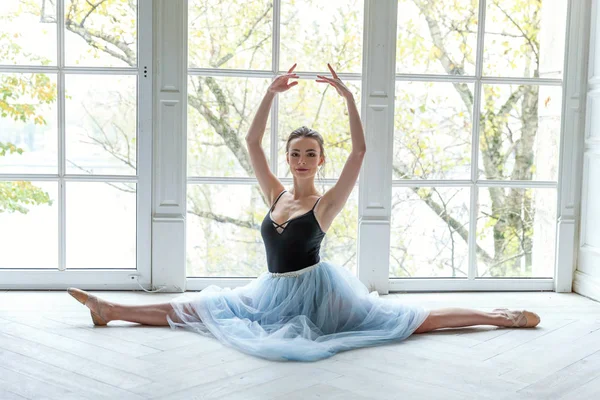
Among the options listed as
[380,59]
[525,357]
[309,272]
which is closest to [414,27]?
[380,59]

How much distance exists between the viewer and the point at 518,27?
13.0ft

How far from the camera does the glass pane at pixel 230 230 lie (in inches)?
153

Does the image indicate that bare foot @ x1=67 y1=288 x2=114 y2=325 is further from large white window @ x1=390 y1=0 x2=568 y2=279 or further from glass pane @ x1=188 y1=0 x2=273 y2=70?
large white window @ x1=390 y1=0 x2=568 y2=279

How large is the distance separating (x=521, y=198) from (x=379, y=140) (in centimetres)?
93

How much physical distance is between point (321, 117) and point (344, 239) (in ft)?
2.20

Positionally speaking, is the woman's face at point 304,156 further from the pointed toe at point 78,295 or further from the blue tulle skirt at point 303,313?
the pointed toe at point 78,295

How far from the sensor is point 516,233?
4.15m

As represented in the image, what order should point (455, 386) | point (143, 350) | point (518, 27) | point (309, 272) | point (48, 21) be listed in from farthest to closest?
point (518, 27), point (48, 21), point (309, 272), point (143, 350), point (455, 386)

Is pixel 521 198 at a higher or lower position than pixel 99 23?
lower

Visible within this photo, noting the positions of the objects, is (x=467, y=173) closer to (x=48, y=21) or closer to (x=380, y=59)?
(x=380, y=59)

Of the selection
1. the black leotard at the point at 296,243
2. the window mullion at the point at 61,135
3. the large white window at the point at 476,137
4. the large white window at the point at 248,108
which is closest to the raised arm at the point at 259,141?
the black leotard at the point at 296,243

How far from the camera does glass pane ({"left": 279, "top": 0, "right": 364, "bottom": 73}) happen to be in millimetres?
3803

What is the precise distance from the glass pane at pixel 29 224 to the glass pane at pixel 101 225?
86 mm

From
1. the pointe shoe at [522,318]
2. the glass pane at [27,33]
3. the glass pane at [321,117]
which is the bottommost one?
the pointe shoe at [522,318]
